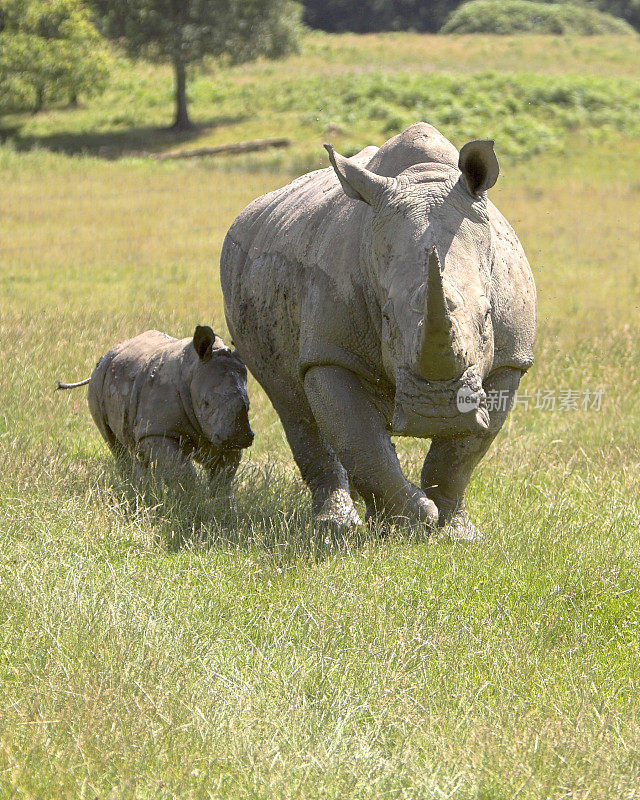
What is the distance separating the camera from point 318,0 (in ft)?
216

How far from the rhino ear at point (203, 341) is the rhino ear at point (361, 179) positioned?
178 cm

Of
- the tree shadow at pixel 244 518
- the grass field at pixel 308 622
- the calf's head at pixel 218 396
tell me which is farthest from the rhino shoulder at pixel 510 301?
the calf's head at pixel 218 396

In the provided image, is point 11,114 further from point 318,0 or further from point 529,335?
point 529,335

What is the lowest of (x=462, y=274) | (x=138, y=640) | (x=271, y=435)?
(x=271, y=435)

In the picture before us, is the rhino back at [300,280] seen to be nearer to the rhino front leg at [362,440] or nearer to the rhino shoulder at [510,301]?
the rhino front leg at [362,440]

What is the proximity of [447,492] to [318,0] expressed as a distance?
64693 mm

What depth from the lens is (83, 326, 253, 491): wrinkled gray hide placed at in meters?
6.38

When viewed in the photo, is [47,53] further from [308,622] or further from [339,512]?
[308,622]

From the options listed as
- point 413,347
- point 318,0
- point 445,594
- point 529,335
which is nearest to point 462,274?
point 413,347

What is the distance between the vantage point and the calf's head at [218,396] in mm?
6328

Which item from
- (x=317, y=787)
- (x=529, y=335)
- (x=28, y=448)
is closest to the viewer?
(x=317, y=787)

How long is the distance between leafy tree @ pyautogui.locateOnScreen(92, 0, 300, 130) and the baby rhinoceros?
31520mm

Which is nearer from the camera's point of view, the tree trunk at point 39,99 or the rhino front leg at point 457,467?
the rhino front leg at point 457,467

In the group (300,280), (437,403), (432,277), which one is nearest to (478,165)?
(432,277)
